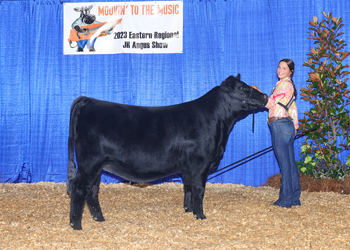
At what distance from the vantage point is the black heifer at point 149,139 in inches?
128

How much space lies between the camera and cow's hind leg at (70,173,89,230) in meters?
3.24

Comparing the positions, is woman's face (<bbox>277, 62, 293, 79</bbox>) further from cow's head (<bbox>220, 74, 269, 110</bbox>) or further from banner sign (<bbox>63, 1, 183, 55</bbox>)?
banner sign (<bbox>63, 1, 183, 55</bbox>)

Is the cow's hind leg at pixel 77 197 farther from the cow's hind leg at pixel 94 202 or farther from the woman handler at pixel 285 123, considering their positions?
the woman handler at pixel 285 123

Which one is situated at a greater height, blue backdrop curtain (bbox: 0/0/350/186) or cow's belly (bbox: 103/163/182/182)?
blue backdrop curtain (bbox: 0/0/350/186)

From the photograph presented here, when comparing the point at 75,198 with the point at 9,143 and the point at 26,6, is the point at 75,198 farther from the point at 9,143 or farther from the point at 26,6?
the point at 26,6

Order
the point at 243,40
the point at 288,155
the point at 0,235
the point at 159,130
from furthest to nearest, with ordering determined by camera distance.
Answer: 1. the point at 243,40
2. the point at 288,155
3. the point at 159,130
4. the point at 0,235

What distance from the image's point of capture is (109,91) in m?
6.00

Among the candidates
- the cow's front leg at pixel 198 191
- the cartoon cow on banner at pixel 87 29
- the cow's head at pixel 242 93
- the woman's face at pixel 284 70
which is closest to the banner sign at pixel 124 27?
the cartoon cow on banner at pixel 87 29

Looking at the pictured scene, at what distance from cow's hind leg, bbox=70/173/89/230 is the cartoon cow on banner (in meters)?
3.28

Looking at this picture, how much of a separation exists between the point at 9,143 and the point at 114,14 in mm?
2828

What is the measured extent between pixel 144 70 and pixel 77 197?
3.16 metres

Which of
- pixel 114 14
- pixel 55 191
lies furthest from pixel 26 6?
pixel 55 191

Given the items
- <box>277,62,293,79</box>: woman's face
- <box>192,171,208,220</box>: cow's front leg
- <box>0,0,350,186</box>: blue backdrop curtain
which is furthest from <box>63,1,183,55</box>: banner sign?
<box>192,171,208,220</box>: cow's front leg

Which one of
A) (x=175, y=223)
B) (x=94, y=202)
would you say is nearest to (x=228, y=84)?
(x=175, y=223)
